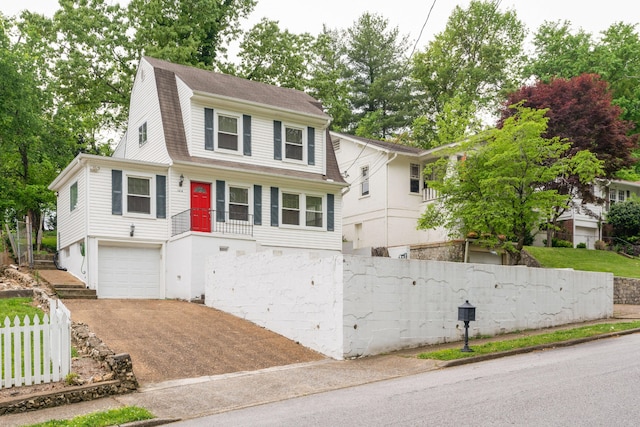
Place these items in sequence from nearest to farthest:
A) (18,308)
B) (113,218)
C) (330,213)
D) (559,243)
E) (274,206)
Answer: (18,308), (113,218), (274,206), (330,213), (559,243)

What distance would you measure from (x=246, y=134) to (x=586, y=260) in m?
17.9

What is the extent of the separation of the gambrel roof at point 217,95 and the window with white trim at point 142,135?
2217mm

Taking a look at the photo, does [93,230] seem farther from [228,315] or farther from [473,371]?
[473,371]

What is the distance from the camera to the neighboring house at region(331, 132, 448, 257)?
29891mm

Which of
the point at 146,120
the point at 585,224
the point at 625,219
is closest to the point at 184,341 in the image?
the point at 146,120

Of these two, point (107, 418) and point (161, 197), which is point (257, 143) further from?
point (107, 418)

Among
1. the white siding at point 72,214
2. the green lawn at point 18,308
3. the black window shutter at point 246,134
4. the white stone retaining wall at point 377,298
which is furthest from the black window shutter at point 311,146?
the green lawn at point 18,308

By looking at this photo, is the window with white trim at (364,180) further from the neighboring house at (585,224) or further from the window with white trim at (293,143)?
the neighboring house at (585,224)

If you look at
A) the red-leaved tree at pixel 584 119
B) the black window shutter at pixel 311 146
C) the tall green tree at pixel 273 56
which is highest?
the tall green tree at pixel 273 56

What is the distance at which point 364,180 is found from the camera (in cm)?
3170

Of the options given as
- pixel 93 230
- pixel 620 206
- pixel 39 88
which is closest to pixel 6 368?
pixel 93 230

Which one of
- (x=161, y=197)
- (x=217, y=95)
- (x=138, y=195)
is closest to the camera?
(x=138, y=195)

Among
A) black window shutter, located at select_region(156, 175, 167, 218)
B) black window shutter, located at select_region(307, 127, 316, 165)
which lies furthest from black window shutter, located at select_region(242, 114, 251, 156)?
black window shutter, located at select_region(156, 175, 167, 218)

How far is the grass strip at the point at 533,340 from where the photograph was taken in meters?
13.0
